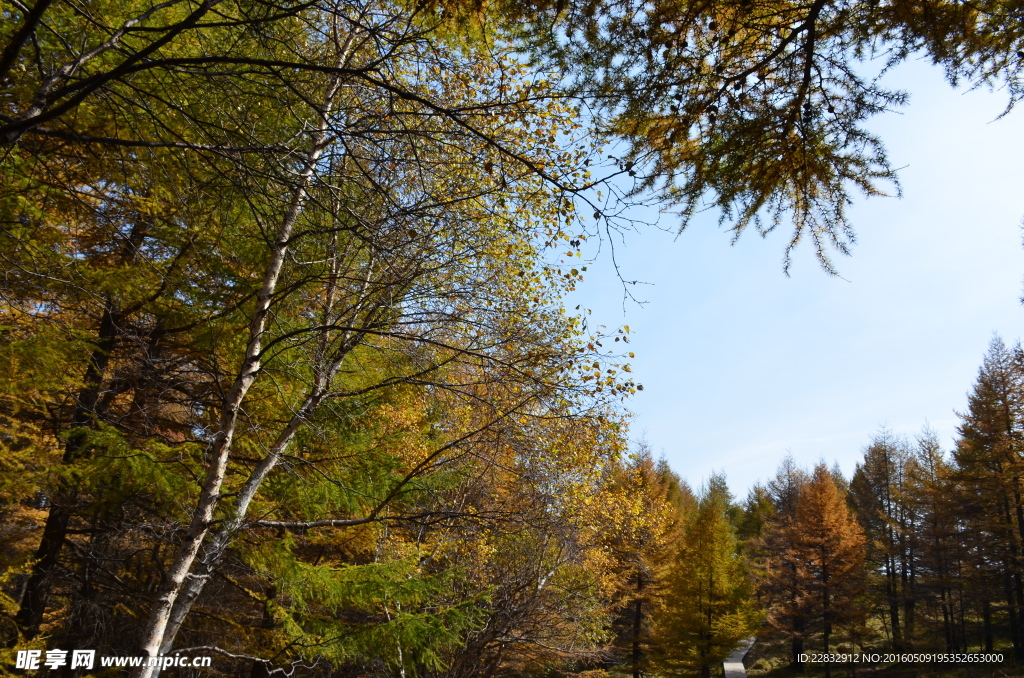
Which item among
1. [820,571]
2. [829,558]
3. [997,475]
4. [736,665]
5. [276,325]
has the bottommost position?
[736,665]

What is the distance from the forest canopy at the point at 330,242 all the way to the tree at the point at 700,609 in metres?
14.9

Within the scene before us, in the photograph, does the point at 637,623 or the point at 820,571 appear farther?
the point at 820,571

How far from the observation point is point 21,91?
4637 millimetres

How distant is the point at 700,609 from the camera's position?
21.5 m

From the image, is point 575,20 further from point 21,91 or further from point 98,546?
point 98,546

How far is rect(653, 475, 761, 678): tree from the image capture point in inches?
826

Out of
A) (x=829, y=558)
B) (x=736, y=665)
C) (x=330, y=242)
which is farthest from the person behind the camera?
(x=736, y=665)

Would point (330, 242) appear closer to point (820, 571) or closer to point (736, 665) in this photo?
point (820, 571)

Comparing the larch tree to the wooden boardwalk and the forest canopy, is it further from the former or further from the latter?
the forest canopy

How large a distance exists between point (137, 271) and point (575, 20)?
4.79 meters

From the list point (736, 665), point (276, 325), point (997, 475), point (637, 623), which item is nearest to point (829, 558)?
point (997, 475)

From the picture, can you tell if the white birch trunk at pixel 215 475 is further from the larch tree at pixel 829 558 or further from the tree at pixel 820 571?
the larch tree at pixel 829 558

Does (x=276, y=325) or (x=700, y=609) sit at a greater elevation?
(x=276, y=325)

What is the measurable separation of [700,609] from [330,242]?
2221 centimetres
